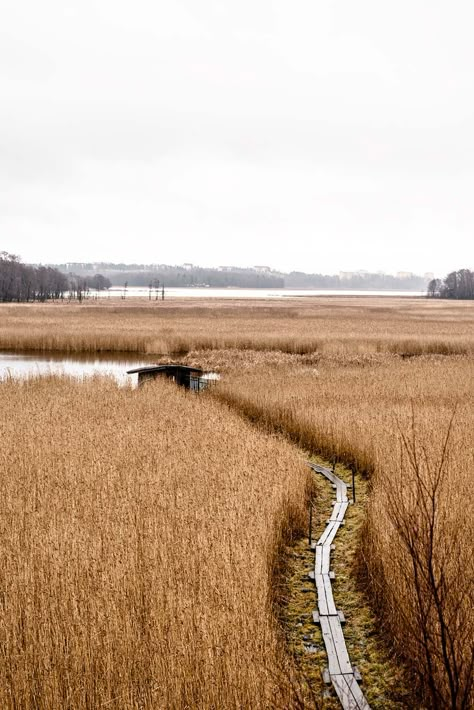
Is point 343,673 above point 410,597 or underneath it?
underneath

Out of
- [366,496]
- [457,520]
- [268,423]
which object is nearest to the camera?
[457,520]

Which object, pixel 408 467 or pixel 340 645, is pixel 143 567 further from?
pixel 408 467

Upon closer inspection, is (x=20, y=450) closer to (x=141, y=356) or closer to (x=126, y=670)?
(x=126, y=670)

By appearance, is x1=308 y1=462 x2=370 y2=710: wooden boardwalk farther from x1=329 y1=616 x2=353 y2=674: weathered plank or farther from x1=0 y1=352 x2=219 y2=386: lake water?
x1=0 y1=352 x2=219 y2=386: lake water

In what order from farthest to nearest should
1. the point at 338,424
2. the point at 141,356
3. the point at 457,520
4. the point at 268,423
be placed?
1. the point at 141,356
2. the point at 268,423
3. the point at 338,424
4. the point at 457,520

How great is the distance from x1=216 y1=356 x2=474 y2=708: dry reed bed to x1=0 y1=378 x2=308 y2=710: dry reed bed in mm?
1236

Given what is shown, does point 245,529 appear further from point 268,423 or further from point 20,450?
point 268,423

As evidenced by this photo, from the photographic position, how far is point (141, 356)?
35.5 m

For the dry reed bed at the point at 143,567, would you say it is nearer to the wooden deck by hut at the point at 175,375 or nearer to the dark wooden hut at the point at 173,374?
the wooden deck by hut at the point at 175,375

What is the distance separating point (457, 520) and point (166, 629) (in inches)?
169

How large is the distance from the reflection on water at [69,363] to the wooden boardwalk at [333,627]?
18837 millimetres

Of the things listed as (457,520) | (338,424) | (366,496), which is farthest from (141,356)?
(457,520)

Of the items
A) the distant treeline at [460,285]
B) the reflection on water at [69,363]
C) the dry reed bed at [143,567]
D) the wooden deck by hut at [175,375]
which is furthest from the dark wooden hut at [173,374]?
the distant treeline at [460,285]

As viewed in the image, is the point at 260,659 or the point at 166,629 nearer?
the point at 260,659
